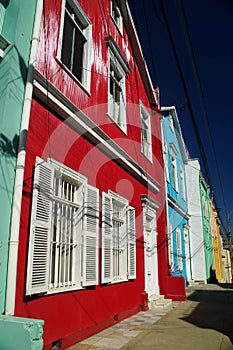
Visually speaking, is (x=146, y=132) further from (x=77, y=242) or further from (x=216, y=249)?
(x=216, y=249)

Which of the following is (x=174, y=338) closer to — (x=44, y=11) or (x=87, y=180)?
(x=87, y=180)

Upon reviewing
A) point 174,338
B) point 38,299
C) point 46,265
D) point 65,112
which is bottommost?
point 174,338

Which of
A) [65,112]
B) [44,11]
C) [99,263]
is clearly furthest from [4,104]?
[99,263]

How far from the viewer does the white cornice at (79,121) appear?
15.9 ft

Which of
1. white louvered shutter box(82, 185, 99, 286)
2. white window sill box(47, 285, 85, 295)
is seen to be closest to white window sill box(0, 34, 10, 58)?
white louvered shutter box(82, 185, 99, 286)

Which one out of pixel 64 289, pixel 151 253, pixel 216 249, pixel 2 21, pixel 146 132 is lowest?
pixel 64 289

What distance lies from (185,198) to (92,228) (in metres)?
12.7

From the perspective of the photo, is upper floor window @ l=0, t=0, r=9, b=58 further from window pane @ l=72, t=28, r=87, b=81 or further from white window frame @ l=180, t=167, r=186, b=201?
white window frame @ l=180, t=167, r=186, b=201

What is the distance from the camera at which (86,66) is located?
6.61 meters

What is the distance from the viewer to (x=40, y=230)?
4.29 meters

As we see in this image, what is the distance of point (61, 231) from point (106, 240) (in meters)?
1.52

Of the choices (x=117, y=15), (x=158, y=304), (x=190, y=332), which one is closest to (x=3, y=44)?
(x=190, y=332)

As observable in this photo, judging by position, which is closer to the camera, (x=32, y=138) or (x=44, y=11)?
(x=32, y=138)

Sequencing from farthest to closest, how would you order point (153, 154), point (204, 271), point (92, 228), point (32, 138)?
1. point (204, 271)
2. point (153, 154)
3. point (92, 228)
4. point (32, 138)
